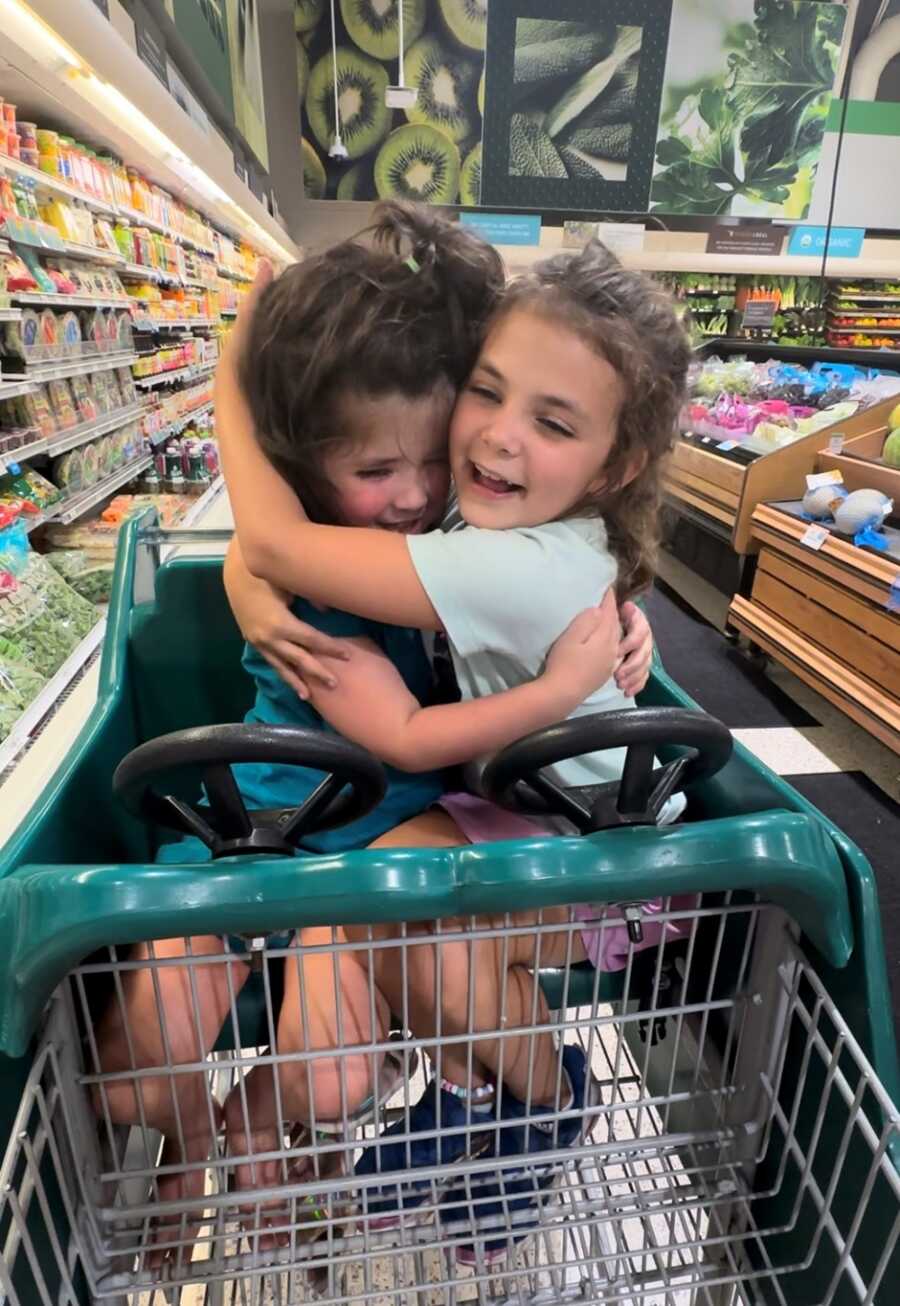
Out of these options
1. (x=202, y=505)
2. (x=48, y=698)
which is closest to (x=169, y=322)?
(x=202, y=505)

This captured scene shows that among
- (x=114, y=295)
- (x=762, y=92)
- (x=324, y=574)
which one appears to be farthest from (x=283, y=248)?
(x=324, y=574)

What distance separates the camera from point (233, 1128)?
971 millimetres

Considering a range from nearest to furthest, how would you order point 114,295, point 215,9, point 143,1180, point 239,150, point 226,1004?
point 226,1004 → point 143,1180 → point 114,295 → point 215,9 → point 239,150

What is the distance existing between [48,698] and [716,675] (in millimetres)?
2736

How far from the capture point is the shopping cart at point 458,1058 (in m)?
0.68

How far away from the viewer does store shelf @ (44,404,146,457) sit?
273 centimetres

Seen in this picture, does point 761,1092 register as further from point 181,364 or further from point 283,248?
point 283,248

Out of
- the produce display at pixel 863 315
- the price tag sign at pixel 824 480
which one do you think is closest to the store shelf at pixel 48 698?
the price tag sign at pixel 824 480

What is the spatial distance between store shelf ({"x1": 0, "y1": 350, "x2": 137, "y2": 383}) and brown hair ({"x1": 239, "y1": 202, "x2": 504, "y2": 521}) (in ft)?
5.17

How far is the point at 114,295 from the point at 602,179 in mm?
7027

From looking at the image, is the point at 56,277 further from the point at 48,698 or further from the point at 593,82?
the point at 593,82

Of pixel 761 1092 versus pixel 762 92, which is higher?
pixel 762 92

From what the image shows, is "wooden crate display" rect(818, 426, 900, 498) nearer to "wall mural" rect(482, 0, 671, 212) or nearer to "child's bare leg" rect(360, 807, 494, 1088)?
"child's bare leg" rect(360, 807, 494, 1088)

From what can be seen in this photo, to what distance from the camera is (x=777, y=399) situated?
4.62m
